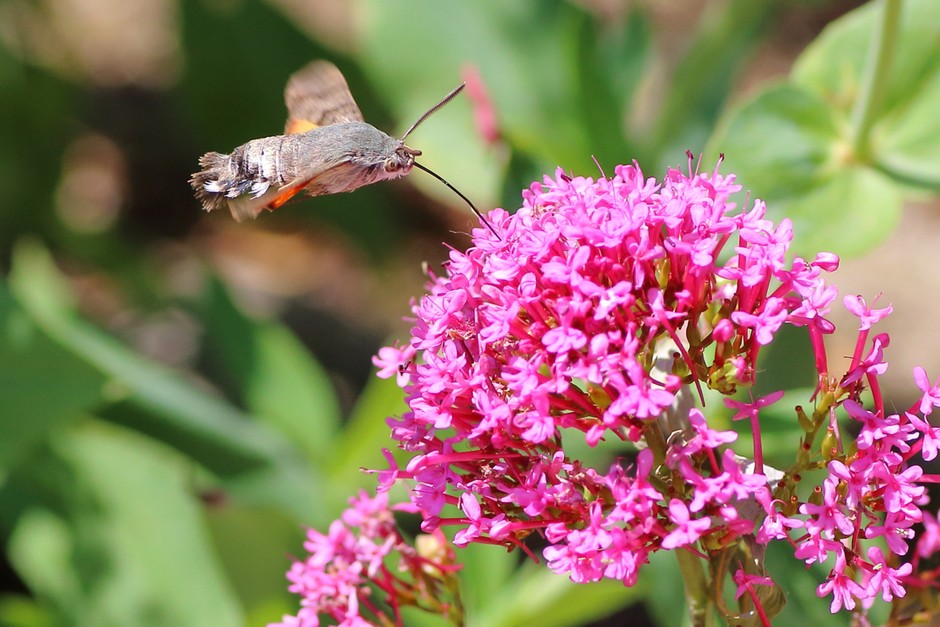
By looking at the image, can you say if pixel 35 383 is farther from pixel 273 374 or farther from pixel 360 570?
pixel 360 570

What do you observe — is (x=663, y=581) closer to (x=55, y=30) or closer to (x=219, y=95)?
(x=219, y=95)

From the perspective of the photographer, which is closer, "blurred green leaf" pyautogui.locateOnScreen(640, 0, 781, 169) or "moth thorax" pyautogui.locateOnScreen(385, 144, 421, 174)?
"moth thorax" pyautogui.locateOnScreen(385, 144, 421, 174)

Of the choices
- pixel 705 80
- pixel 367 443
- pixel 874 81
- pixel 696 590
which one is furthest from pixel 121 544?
pixel 874 81

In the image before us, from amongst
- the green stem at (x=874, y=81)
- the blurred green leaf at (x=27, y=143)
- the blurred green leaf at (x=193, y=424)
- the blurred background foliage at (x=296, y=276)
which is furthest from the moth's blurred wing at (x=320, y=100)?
the blurred green leaf at (x=27, y=143)

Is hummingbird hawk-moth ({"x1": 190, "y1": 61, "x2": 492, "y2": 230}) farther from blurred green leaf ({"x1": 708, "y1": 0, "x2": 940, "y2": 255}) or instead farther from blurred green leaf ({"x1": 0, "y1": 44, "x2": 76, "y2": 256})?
blurred green leaf ({"x1": 0, "y1": 44, "x2": 76, "y2": 256})

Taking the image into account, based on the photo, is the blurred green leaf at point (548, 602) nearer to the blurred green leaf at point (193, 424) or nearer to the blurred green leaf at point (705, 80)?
the blurred green leaf at point (193, 424)

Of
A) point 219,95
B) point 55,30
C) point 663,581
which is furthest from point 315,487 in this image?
point 55,30

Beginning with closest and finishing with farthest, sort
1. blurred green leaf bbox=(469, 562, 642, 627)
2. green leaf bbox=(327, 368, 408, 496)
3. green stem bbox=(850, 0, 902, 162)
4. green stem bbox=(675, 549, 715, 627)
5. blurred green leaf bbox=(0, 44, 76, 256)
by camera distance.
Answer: green stem bbox=(675, 549, 715, 627)
green stem bbox=(850, 0, 902, 162)
blurred green leaf bbox=(469, 562, 642, 627)
green leaf bbox=(327, 368, 408, 496)
blurred green leaf bbox=(0, 44, 76, 256)

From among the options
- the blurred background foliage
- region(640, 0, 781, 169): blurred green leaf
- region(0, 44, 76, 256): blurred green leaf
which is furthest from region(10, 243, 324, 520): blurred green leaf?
region(0, 44, 76, 256): blurred green leaf
